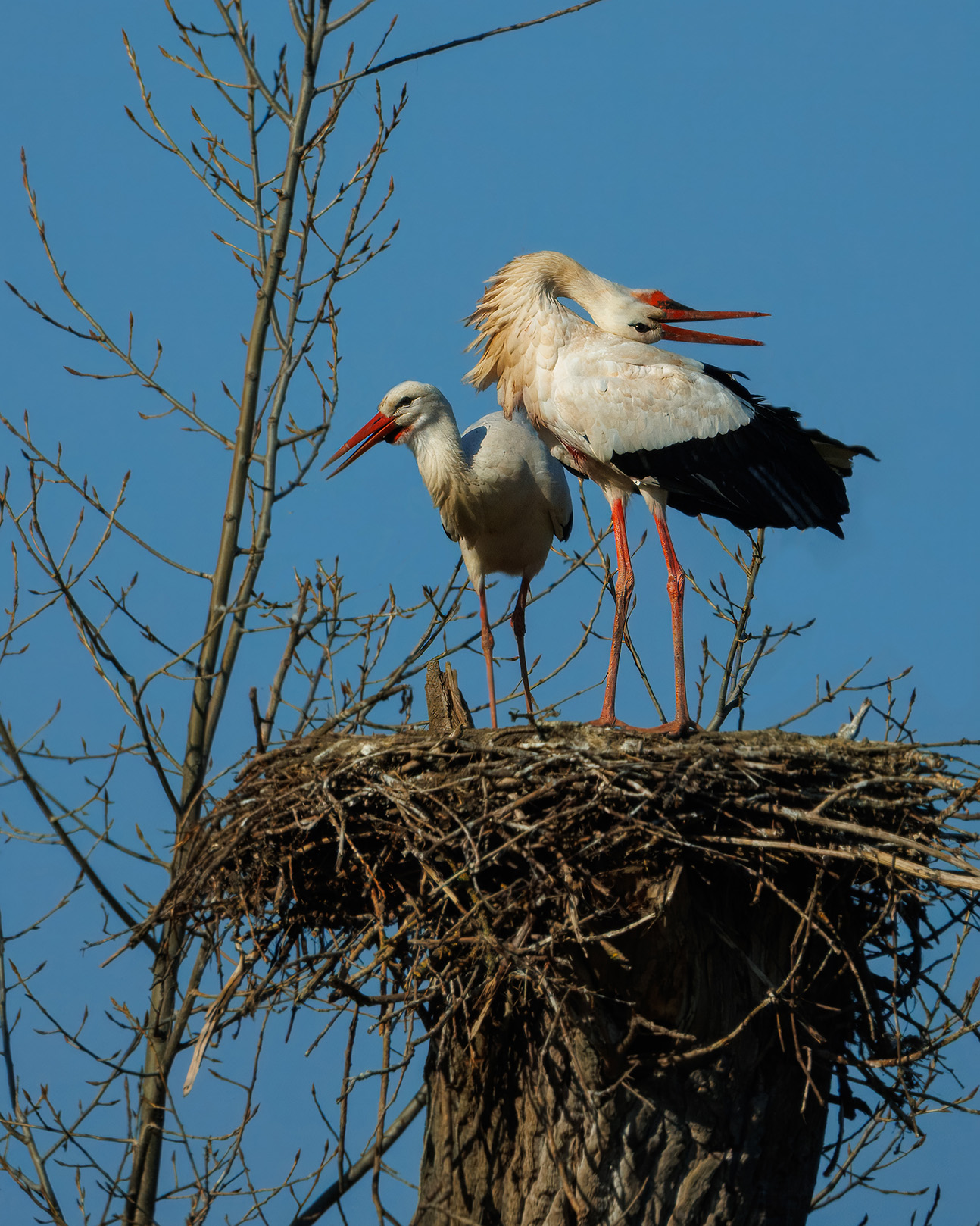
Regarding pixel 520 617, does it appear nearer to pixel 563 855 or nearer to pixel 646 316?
pixel 646 316

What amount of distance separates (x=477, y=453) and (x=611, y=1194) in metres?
3.59

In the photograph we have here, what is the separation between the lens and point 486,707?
21.1 feet

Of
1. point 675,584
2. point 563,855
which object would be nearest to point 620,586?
point 675,584

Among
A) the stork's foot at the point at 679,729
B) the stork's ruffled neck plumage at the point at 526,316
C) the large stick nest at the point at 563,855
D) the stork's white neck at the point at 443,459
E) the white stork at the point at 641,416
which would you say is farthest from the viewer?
the stork's white neck at the point at 443,459

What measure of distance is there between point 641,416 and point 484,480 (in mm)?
936

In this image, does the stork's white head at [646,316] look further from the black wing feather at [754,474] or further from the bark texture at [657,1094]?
the bark texture at [657,1094]

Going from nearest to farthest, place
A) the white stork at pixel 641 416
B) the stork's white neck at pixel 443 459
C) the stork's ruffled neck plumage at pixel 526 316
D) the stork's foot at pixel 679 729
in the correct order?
the stork's foot at pixel 679 729 → the white stork at pixel 641 416 → the stork's ruffled neck plumage at pixel 526 316 → the stork's white neck at pixel 443 459

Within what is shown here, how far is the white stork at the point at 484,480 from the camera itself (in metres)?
6.46

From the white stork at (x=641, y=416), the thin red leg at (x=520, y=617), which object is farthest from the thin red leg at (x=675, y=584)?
the thin red leg at (x=520, y=617)

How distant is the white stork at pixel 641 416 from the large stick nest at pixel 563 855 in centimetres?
136

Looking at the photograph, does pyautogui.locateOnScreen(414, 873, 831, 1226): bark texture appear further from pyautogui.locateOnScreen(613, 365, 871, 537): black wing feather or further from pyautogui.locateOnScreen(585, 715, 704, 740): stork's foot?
pyautogui.locateOnScreen(613, 365, 871, 537): black wing feather

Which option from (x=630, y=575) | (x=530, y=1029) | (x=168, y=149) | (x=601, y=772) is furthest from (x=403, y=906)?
(x=168, y=149)

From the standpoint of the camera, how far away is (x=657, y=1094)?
433 cm

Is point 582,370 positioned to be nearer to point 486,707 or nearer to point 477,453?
point 477,453
